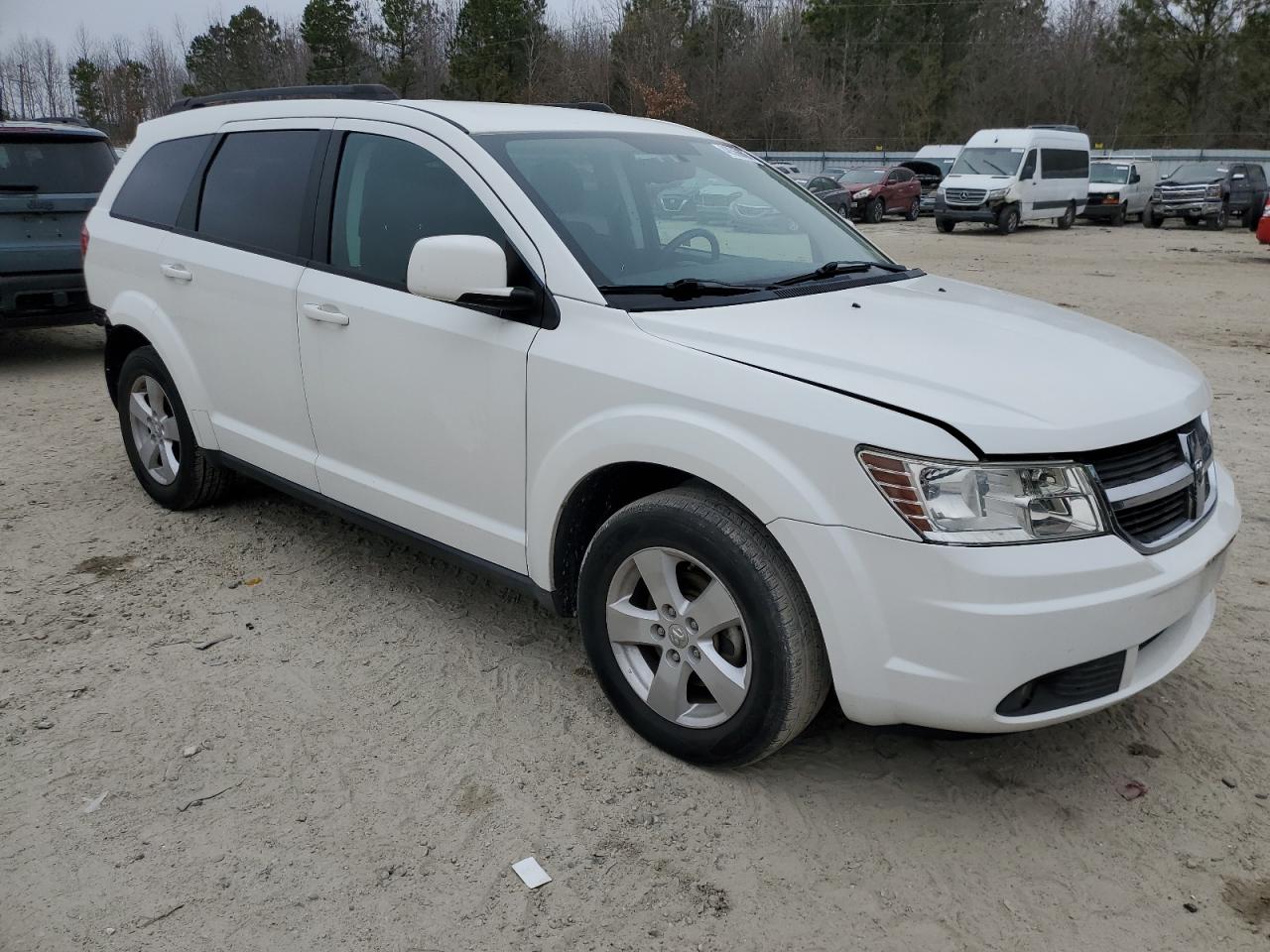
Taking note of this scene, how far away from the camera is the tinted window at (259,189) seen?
159 inches

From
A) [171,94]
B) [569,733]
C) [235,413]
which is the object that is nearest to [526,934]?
[569,733]

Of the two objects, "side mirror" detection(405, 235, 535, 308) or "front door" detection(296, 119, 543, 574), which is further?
"front door" detection(296, 119, 543, 574)

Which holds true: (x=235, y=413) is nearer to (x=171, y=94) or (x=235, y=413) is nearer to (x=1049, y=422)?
(x=1049, y=422)

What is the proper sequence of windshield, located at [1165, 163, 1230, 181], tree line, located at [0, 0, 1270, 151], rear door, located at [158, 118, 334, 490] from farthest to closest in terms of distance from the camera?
tree line, located at [0, 0, 1270, 151]
windshield, located at [1165, 163, 1230, 181]
rear door, located at [158, 118, 334, 490]

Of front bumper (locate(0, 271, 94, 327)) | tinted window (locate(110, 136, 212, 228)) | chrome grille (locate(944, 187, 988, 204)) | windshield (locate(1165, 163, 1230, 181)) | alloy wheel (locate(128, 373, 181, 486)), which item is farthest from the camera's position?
windshield (locate(1165, 163, 1230, 181))

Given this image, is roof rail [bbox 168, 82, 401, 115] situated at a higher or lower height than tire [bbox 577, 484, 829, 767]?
higher

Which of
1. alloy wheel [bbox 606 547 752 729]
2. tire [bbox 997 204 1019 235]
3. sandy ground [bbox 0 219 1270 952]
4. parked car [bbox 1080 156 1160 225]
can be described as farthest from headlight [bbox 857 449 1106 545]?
parked car [bbox 1080 156 1160 225]

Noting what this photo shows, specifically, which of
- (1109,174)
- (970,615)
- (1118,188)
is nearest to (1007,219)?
(1118,188)

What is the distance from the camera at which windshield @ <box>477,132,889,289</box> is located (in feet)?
10.9

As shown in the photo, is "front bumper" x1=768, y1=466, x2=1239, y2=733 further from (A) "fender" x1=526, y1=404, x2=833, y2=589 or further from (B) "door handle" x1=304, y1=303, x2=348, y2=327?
(B) "door handle" x1=304, y1=303, x2=348, y2=327

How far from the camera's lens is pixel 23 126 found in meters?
8.45

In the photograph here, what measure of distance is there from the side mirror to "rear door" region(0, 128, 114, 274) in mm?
6523

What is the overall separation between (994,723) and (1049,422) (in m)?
0.75

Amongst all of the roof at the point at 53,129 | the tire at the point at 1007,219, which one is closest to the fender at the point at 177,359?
the roof at the point at 53,129
